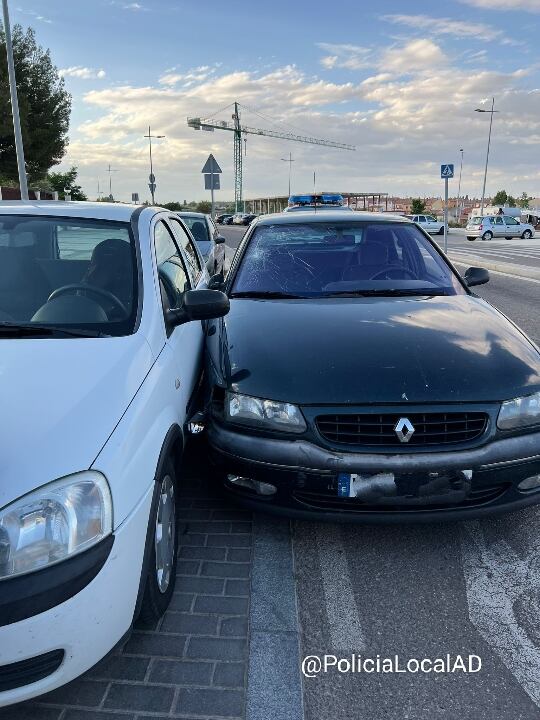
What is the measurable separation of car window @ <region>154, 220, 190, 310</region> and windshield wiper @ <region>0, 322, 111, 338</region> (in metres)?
0.51

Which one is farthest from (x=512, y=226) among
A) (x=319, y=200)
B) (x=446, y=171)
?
(x=319, y=200)

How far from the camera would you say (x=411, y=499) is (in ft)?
8.83

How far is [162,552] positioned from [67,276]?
1553 mm

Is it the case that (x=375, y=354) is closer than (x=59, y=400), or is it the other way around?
(x=59, y=400)

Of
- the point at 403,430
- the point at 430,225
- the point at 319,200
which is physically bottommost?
the point at 430,225

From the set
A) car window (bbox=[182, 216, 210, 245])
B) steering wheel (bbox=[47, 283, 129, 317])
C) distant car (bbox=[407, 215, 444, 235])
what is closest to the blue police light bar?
car window (bbox=[182, 216, 210, 245])

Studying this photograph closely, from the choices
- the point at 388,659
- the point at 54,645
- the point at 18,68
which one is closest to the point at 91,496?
the point at 54,645

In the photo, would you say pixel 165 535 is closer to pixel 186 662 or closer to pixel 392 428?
pixel 186 662

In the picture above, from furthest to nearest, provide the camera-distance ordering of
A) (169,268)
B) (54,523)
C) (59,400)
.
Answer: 1. (169,268)
2. (59,400)
3. (54,523)

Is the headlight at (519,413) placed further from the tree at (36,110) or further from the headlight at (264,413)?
the tree at (36,110)

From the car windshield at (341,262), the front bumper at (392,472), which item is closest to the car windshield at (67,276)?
the front bumper at (392,472)

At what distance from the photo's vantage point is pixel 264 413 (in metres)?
2.81

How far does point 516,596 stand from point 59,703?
6.25 feet

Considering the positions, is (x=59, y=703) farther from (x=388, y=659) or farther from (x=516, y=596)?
(x=516, y=596)
